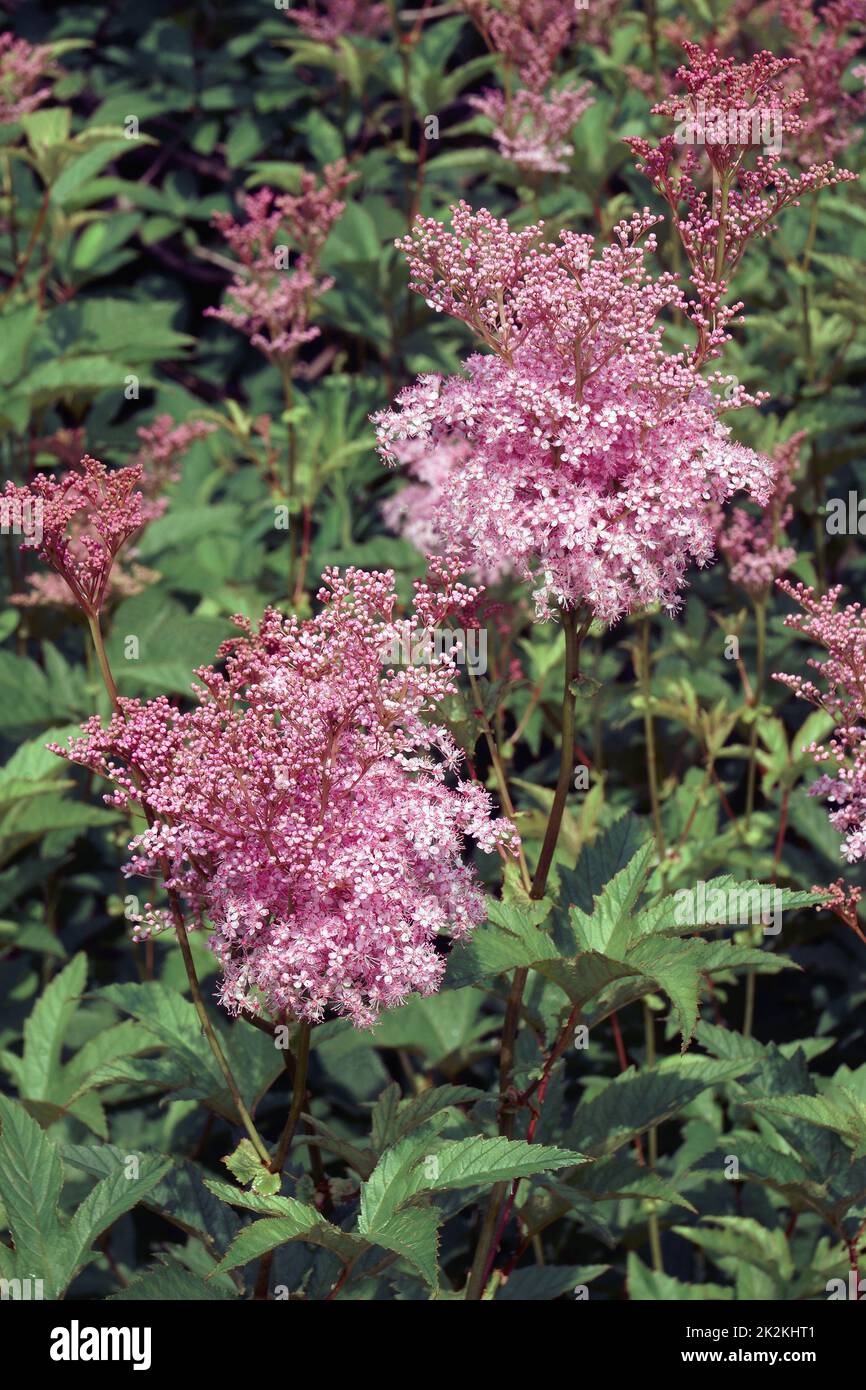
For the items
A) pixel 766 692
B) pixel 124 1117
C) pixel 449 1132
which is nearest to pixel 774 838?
pixel 766 692

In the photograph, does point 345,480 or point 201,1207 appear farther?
point 345,480

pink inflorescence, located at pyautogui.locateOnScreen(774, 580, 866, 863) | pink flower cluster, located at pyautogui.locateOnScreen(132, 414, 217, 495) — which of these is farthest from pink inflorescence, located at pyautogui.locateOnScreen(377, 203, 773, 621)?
pink flower cluster, located at pyautogui.locateOnScreen(132, 414, 217, 495)

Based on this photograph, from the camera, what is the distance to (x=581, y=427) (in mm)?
2455

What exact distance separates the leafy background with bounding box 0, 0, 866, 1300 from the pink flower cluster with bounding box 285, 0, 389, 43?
115mm

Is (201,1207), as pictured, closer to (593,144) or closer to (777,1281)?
(777,1281)

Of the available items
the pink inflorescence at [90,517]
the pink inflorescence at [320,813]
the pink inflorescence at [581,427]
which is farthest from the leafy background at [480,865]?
the pink inflorescence at [90,517]

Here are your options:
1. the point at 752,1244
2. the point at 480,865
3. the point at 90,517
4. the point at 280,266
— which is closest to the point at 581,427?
the point at 90,517

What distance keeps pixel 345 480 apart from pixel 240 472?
2.05 ft

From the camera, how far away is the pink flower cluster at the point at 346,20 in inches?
231

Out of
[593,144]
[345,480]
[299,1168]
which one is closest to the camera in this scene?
[299,1168]

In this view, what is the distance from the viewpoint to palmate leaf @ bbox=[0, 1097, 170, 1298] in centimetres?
268

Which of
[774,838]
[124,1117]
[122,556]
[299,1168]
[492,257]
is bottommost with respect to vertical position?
[124,1117]

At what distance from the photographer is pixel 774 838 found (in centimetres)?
443

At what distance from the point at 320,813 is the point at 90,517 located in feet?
2.18
